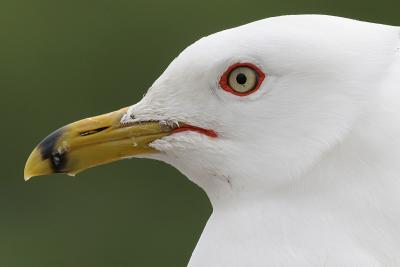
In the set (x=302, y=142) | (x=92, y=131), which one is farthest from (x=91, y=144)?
(x=302, y=142)

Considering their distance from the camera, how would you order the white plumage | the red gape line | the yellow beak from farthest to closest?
→ 1. the yellow beak
2. the red gape line
3. the white plumage

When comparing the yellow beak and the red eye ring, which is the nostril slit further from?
the red eye ring

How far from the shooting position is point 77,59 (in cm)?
711

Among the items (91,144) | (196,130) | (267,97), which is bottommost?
(91,144)

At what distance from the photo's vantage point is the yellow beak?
8.00 feet

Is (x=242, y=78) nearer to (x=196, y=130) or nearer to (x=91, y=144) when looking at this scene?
(x=196, y=130)

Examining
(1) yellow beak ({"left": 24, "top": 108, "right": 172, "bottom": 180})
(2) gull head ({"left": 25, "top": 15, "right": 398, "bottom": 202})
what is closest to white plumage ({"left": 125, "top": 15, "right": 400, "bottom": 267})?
(2) gull head ({"left": 25, "top": 15, "right": 398, "bottom": 202})

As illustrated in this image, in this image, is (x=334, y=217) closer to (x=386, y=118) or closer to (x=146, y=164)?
(x=386, y=118)

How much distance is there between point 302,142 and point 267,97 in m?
0.12

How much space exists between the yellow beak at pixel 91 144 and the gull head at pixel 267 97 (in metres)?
0.04

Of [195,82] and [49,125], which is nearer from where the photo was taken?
[195,82]

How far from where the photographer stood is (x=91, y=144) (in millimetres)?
2488

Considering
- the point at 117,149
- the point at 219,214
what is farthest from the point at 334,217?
the point at 117,149

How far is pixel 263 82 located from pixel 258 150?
0.42 feet
